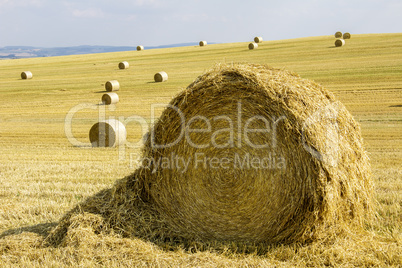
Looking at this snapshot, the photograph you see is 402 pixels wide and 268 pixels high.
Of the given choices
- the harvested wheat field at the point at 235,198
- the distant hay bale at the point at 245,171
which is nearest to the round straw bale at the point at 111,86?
the harvested wheat field at the point at 235,198

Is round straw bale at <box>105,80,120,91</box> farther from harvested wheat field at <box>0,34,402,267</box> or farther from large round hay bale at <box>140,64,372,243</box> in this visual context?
large round hay bale at <box>140,64,372,243</box>

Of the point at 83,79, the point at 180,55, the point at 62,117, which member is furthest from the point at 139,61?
the point at 62,117

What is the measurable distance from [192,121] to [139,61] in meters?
30.6

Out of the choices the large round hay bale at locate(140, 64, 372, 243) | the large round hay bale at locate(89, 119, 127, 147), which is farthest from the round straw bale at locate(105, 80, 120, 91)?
the large round hay bale at locate(140, 64, 372, 243)

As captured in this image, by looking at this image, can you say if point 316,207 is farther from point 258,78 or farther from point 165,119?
point 165,119

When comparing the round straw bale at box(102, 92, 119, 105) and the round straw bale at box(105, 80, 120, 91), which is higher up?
the round straw bale at box(105, 80, 120, 91)

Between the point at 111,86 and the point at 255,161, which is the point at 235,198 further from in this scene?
the point at 111,86

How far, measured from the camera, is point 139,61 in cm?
3484

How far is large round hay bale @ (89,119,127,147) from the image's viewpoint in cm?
1116

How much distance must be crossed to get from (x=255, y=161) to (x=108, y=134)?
275 inches

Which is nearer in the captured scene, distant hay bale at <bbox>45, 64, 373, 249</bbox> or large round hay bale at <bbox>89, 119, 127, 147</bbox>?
distant hay bale at <bbox>45, 64, 373, 249</bbox>

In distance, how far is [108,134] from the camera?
442 inches

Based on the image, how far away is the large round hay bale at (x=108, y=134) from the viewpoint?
36.6 ft

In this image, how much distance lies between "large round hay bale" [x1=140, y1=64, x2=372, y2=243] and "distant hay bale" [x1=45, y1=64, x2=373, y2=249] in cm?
1
